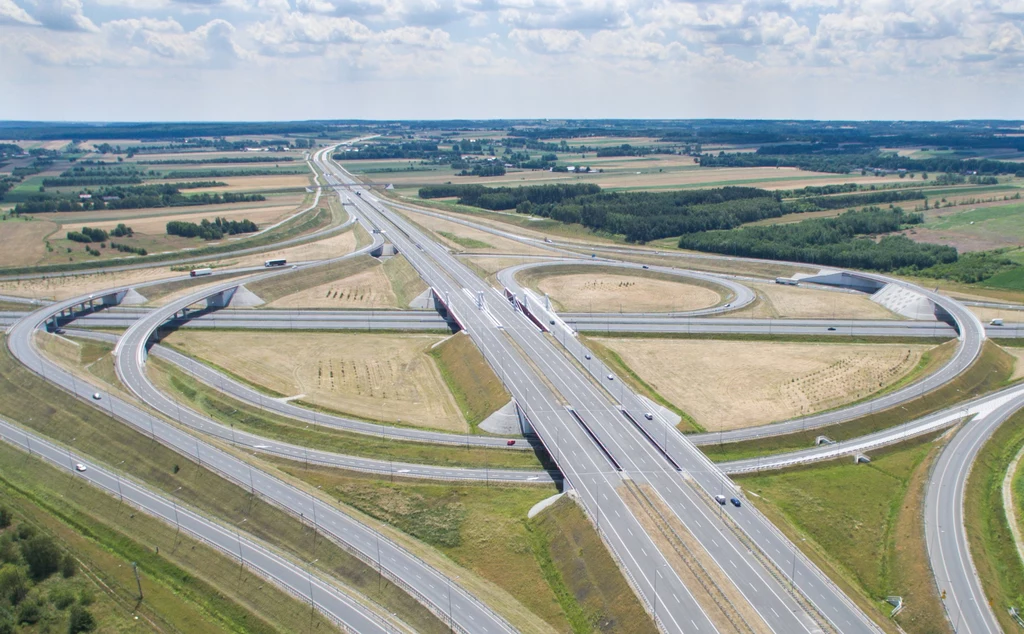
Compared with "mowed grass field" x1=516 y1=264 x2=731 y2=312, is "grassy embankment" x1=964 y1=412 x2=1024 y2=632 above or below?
below

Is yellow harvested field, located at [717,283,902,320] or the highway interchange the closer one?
the highway interchange

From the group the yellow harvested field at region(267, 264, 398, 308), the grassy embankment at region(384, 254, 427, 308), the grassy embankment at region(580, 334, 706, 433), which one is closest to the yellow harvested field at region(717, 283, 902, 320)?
the grassy embankment at region(580, 334, 706, 433)

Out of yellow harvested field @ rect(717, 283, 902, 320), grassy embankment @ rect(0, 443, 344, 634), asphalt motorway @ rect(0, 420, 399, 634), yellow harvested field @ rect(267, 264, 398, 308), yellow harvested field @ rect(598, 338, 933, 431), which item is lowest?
grassy embankment @ rect(0, 443, 344, 634)

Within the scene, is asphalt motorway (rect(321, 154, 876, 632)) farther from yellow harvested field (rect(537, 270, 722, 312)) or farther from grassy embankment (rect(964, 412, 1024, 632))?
yellow harvested field (rect(537, 270, 722, 312))

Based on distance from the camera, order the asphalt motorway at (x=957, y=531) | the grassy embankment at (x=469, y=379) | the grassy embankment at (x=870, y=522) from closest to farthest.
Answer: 1. the asphalt motorway at (x=957, y=531)
2. the grassy embankment at (x=870, y=522)
3. the grassy embankment at (x=469, y=379)

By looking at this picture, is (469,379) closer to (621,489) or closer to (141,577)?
(621,489)

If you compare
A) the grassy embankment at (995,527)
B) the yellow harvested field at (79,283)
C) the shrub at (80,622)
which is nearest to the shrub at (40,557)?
the shrub at (80,622)

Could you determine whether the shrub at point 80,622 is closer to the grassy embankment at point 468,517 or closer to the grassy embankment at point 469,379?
the grassy embankment at point 468,517
